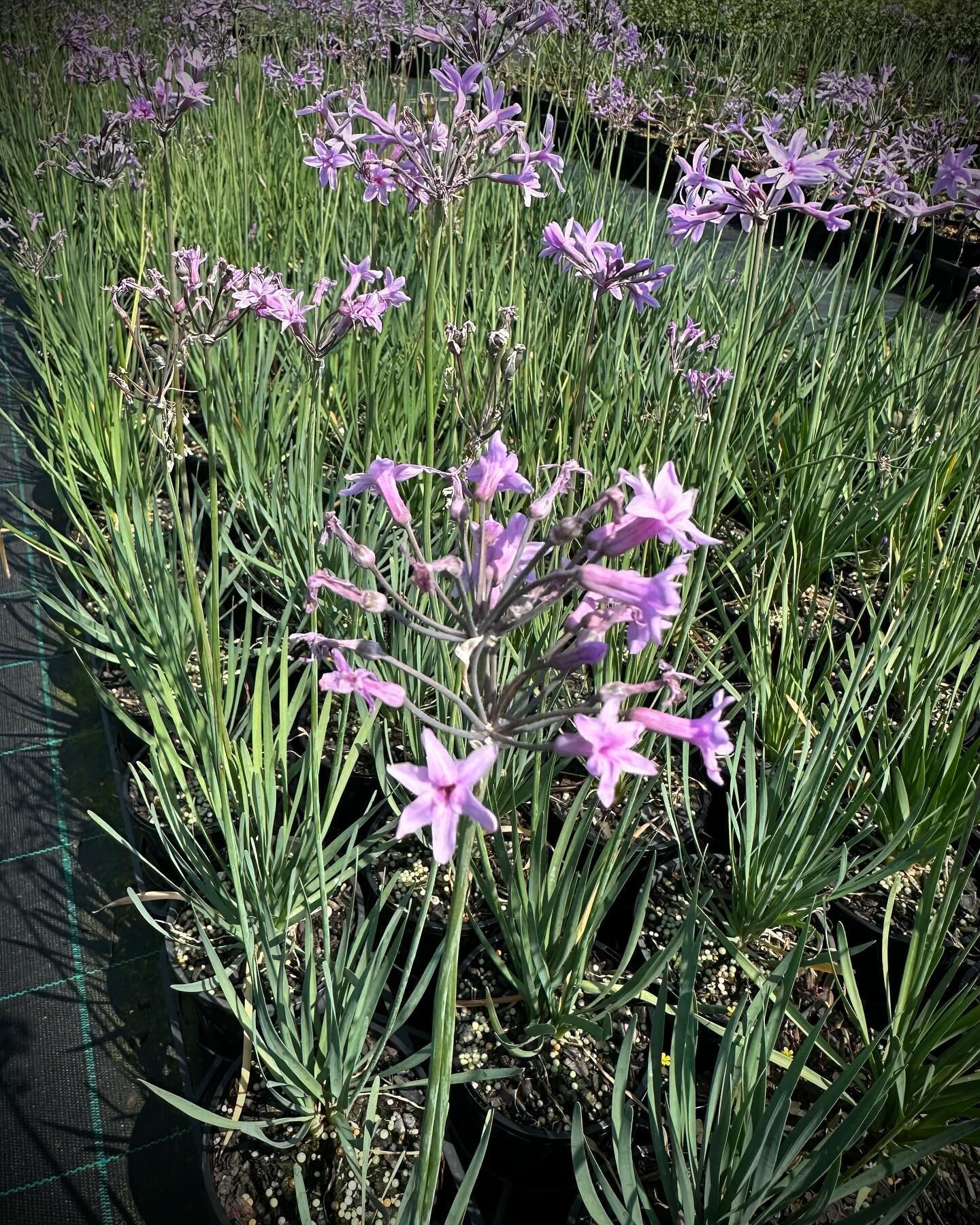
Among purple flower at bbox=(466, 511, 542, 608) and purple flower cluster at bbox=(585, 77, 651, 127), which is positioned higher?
purple flower cluster at bbox=(585, 77, 651, 127)

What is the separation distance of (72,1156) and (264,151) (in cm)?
447

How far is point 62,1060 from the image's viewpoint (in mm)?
1684

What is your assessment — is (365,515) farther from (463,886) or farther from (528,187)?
(463,886)

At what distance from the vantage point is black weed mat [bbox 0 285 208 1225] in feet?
4.99

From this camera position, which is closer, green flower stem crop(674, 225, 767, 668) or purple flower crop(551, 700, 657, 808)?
purple flower crop(551, 700, 657, 808)

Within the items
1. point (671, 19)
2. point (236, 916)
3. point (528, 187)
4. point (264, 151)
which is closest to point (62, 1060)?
point (236, 916)

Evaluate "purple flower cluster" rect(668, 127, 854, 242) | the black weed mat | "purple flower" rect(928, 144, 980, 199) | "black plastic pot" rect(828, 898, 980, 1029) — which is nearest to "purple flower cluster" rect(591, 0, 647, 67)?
"purple flower" rect(928, 144, 980, 199)

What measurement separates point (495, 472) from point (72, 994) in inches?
61.6

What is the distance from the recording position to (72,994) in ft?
5.90

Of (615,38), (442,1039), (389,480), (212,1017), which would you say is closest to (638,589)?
(389,480)

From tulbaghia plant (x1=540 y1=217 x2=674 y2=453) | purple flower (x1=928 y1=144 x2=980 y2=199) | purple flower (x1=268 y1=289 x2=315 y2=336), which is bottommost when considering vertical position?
purple flower (x1=268 y1=289 x2=315 y2=336)

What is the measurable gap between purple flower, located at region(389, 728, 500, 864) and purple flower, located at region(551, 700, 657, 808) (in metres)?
0.08

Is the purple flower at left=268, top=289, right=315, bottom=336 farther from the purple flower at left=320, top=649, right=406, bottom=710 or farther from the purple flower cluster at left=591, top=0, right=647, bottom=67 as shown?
the purple flower cluster at left=591, top=0, right=647, bottom=67

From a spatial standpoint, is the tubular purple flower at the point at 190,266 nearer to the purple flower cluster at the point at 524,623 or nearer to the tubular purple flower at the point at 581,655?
the purple flower cluster at the point at 524,623
